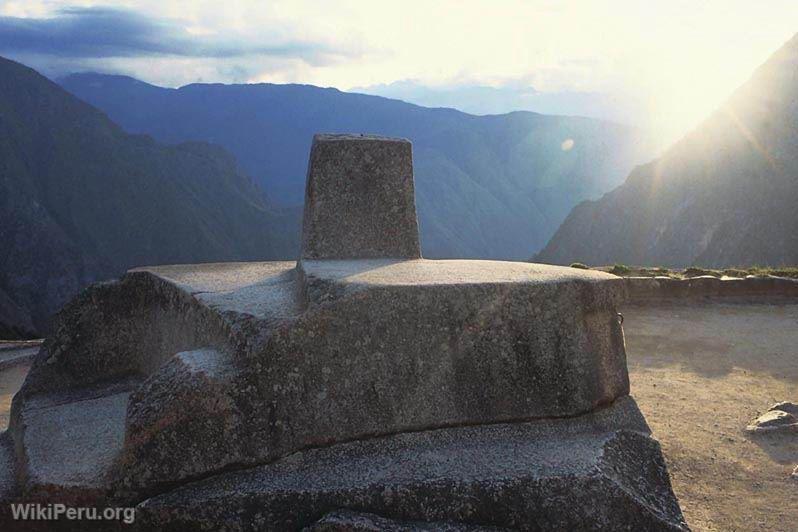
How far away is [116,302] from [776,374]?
21.1ft

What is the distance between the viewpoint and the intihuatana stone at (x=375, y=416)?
330cm

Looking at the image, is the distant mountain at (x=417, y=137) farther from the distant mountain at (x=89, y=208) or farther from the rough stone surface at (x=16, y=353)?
the rough stone surface at (x=16, y=353)

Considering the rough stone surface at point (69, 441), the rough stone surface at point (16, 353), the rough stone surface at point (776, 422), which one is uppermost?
the rough stone surface at point (69, 441)

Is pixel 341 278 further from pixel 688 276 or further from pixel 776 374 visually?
pixel 688 276

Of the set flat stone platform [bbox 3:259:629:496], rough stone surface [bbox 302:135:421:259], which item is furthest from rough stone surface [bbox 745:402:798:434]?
rough stone surface [bbox 302:135:421:259]

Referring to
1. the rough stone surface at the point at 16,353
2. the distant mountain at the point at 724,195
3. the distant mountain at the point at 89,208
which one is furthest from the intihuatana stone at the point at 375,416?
the distant mountain at the point at 89,208

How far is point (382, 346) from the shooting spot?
12.1 feet

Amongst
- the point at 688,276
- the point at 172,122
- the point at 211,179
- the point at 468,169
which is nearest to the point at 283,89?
the point at 172,122

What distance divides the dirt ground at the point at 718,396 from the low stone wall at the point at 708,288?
372 millimetres

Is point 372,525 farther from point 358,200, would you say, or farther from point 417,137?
point 417,137

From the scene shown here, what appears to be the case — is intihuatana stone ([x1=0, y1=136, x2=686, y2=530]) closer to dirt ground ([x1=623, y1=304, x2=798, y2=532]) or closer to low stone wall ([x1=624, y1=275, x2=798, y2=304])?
dirt ground ([x1=623, y1=304, x2=798, y2=532])

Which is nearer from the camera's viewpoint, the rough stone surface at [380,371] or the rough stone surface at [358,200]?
the rough stone surface at [380,371]

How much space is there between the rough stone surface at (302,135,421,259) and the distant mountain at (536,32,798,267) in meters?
38.2

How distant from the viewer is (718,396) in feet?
21.7
